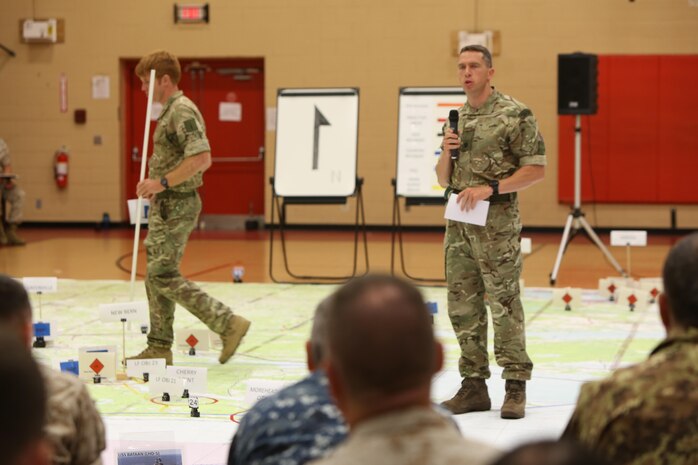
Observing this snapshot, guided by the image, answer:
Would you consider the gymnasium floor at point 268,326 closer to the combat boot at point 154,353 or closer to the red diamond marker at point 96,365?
the red diamond marker at point 96,365

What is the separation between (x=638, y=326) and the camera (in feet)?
24.6

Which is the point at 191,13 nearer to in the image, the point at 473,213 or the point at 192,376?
the point at 192,376

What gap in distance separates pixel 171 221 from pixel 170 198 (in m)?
0.13

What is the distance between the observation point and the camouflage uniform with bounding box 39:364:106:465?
7.69 ft

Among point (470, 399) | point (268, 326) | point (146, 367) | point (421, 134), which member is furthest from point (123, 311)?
point (421, 134)

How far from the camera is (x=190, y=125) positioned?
598 cm

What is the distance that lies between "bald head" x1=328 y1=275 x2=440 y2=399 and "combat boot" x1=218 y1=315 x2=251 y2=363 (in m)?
4.49

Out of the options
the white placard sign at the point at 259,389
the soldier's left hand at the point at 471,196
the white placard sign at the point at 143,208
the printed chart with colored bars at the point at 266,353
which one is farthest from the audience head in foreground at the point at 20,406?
the white placard sign at the point at 143,208

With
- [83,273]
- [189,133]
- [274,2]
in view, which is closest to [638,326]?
[189,133]

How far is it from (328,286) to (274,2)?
717 cm

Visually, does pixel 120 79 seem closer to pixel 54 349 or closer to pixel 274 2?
pixel 274 2

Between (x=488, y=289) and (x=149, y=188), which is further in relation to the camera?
(x=149, y=188)

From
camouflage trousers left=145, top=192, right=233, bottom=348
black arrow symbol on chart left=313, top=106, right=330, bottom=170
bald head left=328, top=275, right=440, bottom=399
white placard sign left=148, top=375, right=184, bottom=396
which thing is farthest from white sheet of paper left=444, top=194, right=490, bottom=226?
black arrow symbol on chart left=313, top=106, right=330, bottom=170

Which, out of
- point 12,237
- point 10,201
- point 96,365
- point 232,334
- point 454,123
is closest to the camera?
point 454,123
